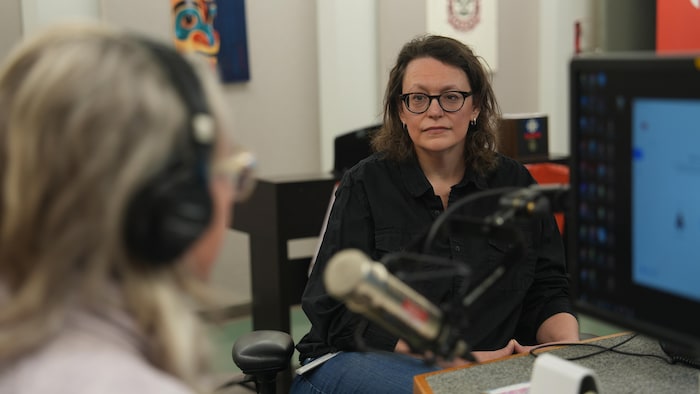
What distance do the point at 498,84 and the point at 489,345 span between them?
372 cm

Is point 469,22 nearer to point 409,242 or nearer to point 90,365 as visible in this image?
point 409,242

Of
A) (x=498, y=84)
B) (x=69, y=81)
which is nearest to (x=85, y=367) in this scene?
(x=69, y=81)

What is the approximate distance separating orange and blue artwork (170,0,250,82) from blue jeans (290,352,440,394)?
248 centimetres

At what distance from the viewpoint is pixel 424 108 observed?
2.10 metres

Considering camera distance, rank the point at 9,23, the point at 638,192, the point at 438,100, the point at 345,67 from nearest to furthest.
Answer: the point at 638,192
the point at 438,100
the point at 9,23
the point at 345,67

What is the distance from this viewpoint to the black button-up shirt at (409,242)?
1.91 m

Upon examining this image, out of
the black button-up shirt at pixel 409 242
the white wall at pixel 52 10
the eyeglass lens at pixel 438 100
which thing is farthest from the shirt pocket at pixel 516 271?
the white wall at pixel 52 10

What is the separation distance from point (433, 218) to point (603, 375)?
2.22 ft

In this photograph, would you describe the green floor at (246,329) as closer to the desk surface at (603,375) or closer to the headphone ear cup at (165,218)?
the desk surface at (603,375)

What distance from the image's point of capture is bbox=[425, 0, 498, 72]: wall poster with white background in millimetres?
5035

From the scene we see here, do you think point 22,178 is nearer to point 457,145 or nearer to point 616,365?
point 616,365

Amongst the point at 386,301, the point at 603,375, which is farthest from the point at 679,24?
the point at 386,301

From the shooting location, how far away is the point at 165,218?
0.74 m

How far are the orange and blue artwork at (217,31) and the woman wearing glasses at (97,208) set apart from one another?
3.38 m
